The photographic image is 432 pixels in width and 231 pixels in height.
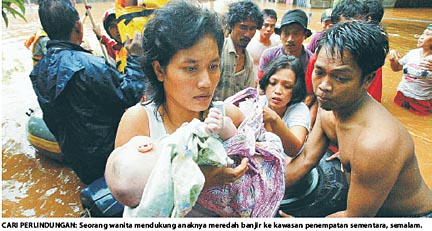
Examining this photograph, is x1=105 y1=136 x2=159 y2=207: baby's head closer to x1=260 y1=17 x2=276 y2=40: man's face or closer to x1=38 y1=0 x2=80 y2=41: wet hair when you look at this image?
x1=38 y1=0 x2=80 y2=41: wet hair

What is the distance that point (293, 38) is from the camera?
282cm

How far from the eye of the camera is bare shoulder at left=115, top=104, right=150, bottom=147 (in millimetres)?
1235

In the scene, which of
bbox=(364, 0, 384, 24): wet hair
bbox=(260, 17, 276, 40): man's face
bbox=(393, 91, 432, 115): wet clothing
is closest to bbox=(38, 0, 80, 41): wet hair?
bbox=(260, 17, 276, 40): man's face

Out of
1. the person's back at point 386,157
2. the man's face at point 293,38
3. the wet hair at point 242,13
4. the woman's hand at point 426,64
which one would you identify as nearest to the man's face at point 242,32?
the wet hair at point 242,13

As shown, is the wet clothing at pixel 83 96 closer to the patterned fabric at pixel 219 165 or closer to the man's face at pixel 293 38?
the patterned fabric at pixel 219 165

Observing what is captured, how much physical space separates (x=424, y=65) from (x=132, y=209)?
4.04 metres

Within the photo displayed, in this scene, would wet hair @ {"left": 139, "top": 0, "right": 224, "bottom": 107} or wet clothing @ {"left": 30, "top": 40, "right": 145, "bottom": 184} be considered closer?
wet hair @ {"left": 139, "top": 0, "right": 224, "bottom": 107}

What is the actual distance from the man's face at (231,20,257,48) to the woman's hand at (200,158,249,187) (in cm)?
161

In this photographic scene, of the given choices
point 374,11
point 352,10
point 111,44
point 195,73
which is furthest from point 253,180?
point 111,44

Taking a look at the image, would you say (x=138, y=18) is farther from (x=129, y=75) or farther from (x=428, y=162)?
(x=428, y=162)

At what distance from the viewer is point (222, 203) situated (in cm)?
124

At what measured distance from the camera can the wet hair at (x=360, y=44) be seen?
1342 mm

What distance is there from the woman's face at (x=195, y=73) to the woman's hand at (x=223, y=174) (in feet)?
0.82

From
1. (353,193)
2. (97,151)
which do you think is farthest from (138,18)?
(353,193)
